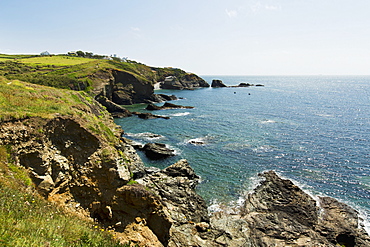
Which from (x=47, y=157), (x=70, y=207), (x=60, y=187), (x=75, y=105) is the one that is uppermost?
(x=75, y=105)

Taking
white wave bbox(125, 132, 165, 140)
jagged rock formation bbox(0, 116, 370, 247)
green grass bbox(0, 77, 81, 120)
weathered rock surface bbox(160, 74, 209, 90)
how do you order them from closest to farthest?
jagged rock formation bbox(0, 116, 370, 247) < green grass bbox(0, 77, 81, 120) < white wave bbox(125, 132, 165, 140) < weathered rock surface bbox(160, 74, 209, 90)

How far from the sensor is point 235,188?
A: 2812 centimetres

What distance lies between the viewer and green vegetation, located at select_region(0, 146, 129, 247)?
640 cm

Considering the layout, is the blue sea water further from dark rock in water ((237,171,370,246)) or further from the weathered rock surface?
the weathered rock surface

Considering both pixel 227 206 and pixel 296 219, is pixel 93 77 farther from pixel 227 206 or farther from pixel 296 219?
pixel 296 219

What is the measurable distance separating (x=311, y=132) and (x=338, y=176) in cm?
2222

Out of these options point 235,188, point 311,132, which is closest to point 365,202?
point 235,188

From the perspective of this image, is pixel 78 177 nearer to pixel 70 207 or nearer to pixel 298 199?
pixel 70 207

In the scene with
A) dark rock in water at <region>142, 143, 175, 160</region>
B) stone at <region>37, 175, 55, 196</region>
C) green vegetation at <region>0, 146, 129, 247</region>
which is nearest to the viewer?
green vegetation at <region>0, 146, 129, 247</region>

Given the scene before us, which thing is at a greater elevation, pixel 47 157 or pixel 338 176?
pixel 47 157

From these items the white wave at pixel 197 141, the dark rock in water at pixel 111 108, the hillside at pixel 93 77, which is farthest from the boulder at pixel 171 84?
the white wave at pixel 197 141

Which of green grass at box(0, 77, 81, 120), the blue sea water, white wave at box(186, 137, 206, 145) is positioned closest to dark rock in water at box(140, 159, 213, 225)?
the blue sea water

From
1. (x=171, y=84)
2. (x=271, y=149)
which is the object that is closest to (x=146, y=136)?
(x=271, y=149)

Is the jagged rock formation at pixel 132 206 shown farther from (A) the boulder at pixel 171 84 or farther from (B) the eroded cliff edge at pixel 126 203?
(A) the boulder at pixel 171 84
